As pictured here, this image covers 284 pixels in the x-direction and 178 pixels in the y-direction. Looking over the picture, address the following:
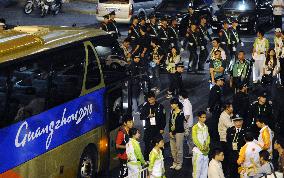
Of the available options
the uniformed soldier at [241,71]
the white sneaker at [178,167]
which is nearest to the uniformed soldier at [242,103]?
the uniformed soldier at [241,71]

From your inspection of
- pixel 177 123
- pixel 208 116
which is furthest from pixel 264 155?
pixel 208 116

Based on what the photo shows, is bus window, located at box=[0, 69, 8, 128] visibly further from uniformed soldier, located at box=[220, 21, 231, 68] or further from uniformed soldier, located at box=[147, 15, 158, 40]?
uniformed soldier, located at box=[147, 15, 158, 40]

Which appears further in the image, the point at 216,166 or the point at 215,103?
the point at 215,103

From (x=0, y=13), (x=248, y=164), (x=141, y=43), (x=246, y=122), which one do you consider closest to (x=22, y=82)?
(x=248, y=164)

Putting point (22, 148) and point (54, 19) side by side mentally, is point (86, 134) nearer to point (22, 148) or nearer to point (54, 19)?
point (22, 148)

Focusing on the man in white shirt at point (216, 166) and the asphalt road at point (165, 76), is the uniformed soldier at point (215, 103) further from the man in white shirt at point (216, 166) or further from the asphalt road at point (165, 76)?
the man in white shirt at point (216, 166)

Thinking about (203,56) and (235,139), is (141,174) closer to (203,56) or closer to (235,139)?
(235,139)

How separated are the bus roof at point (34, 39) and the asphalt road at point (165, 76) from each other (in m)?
3.28

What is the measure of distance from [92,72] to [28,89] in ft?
7.38

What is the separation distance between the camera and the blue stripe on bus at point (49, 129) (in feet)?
41.9

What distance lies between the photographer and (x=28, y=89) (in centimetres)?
1338

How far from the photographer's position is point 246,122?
17.5 meters

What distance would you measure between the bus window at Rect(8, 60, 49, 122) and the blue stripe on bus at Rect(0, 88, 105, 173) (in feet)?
0.55

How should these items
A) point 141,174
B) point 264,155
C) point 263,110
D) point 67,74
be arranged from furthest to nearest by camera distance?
point 263,110 < point 67,74 < point 141,174 < point 264,155
